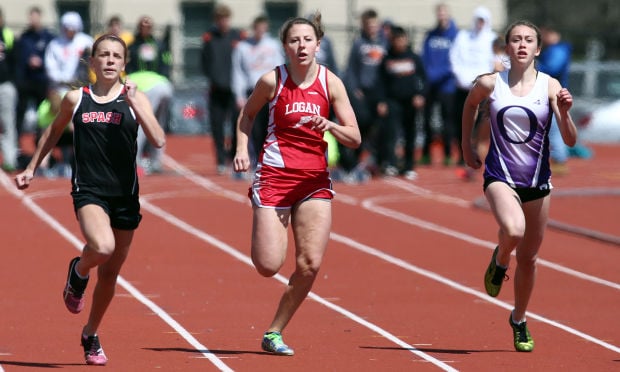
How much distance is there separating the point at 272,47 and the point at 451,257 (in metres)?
6.88

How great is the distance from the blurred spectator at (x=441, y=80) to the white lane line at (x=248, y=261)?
5.67 m

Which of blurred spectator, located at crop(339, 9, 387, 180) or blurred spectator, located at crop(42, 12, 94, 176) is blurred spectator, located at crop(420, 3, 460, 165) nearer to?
blurred spectator, located at crop(339, 9, 387, 180)

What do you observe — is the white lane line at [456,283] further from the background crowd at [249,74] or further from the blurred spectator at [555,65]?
the blurred spectator at [555,65]

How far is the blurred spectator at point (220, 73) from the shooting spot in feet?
66.4

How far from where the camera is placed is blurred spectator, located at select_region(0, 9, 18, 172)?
66.3ft

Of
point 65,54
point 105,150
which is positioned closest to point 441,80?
point 65,54

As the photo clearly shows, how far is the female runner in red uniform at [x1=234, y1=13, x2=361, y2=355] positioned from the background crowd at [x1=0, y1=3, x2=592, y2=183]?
408 inches

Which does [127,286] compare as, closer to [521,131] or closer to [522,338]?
[522,338]

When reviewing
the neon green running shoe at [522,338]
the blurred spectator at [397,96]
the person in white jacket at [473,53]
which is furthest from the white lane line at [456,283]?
the person in white jacket at [473,53]

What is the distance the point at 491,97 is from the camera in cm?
Answer: 888

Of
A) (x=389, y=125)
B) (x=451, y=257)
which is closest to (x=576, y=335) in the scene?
(x=451, y=257)

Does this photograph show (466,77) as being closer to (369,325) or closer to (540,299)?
(540,299)

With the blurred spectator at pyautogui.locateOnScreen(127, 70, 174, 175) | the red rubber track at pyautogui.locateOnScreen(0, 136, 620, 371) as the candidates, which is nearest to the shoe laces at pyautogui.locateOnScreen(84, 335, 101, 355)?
the red rubber track at pyautogui.locateOnScreen(0, 136, 620, 371)

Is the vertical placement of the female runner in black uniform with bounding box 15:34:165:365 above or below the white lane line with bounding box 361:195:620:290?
above
